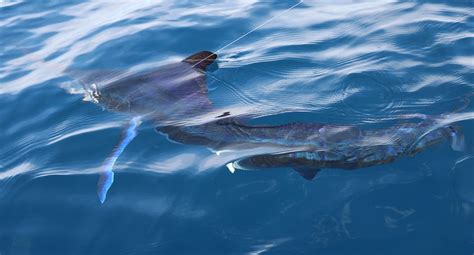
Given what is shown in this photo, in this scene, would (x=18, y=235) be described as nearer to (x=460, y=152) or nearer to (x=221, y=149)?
(x=221, y=149)

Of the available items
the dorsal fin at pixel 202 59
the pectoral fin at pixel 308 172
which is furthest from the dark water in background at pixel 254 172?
the dorsal fin at pixel 202 59

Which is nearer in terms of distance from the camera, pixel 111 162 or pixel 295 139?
pixel 295 139

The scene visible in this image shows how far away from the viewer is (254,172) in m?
3.96

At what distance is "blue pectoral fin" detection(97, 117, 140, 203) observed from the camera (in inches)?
153

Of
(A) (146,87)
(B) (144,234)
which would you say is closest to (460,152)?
(B) (144,234)

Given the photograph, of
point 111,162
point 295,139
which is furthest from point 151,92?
point 295,139

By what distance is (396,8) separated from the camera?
716cm

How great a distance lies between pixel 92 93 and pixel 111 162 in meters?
1.55

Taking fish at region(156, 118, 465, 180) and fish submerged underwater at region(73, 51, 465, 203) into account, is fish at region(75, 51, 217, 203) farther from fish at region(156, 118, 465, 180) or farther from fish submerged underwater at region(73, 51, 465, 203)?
fish at region(156, 118, 465, 180)

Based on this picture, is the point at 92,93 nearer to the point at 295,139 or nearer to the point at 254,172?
the point at 254,172

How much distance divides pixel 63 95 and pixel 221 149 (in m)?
2.52

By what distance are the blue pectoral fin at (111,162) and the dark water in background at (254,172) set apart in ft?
0.28

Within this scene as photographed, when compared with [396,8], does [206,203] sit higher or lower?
lower

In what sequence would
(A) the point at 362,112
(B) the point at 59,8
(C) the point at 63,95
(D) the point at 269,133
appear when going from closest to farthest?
(D) the point at 269,133 < (A) the point at 362,112 < (C) the point at 63,95 < (B) the point at 59,8
